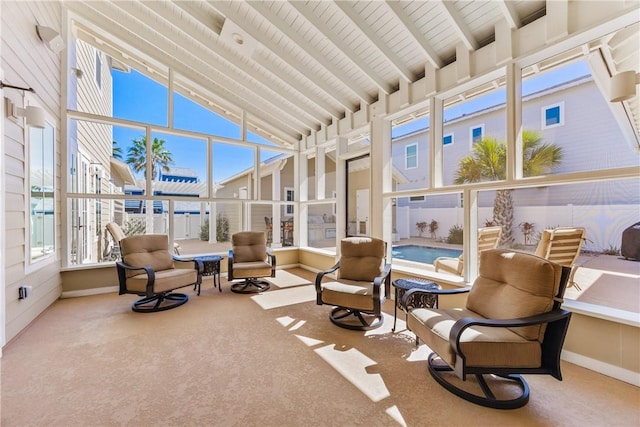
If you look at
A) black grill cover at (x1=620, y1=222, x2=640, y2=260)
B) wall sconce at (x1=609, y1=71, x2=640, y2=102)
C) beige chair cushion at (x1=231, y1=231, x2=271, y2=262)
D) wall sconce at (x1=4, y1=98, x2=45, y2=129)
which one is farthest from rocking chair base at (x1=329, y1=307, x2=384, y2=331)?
wall sconce at (x1=4, y1=98, x2=45, y2=129)

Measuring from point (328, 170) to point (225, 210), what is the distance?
2.60 m

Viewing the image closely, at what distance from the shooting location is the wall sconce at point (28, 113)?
9.34ft

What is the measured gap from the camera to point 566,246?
284 centimetres

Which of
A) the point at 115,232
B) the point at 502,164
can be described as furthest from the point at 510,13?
the point at 115,232

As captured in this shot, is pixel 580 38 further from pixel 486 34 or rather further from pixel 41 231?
pixel 41 231

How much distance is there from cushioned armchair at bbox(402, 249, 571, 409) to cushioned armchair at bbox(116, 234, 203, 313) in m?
3.38

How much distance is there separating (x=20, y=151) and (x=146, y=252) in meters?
1.89

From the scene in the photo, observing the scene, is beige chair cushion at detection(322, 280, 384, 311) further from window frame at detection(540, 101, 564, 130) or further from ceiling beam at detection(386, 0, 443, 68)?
ceiling beam at detection(386, 0, 443, 68)

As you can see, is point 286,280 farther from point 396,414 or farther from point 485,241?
point 396,414

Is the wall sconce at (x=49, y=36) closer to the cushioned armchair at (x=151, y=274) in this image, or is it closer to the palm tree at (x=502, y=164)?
the cushioned armchair at (x=151, y=274)

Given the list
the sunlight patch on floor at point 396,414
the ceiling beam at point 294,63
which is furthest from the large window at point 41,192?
the sunlight patch on floor at point 396,414

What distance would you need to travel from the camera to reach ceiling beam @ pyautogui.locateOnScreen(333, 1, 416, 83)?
320 centimetres

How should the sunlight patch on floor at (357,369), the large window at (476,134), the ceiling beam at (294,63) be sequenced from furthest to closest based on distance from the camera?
the ceiling beam at (294,63) → the large window at (476,134) → the sunlight patch on floor at (357,369)

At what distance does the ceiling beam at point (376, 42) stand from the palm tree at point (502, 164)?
1.45 metres
